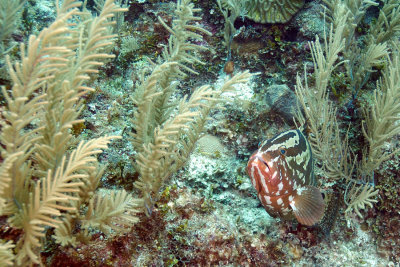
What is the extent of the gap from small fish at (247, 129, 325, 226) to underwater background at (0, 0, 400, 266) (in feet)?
1.37

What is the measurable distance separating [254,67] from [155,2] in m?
2.19

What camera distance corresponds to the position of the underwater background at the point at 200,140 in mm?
1962

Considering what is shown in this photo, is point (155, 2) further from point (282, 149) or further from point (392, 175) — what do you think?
point (392, 175)

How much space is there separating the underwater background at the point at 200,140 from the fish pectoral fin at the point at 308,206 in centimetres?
51

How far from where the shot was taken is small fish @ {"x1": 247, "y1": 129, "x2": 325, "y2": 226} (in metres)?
2.58

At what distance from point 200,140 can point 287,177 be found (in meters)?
1.43

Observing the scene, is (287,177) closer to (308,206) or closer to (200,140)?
(308,206)

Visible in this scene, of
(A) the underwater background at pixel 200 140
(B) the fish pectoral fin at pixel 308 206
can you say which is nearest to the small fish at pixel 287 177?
(B) the fish pectoral fin at pixel 308 206

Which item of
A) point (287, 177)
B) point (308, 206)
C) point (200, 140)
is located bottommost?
point (308, 206)

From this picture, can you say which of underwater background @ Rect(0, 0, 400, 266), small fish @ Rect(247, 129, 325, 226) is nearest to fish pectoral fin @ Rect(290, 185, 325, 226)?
small fish @ Rect(247, 129, 325, 226)

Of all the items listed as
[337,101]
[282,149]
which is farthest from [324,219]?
[337,101]

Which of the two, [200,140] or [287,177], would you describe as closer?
[287,177]

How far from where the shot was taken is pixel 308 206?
285cm

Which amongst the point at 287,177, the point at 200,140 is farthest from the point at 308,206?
the point at 200,140
